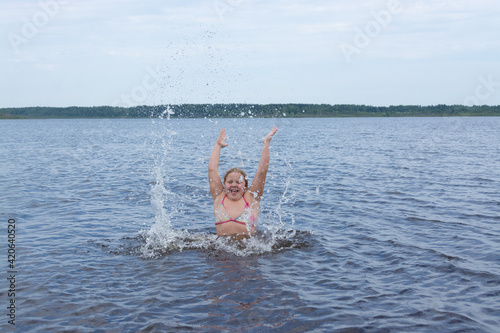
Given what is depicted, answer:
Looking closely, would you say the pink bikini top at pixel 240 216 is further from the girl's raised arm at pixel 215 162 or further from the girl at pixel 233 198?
the girl's raised arm at pixel 215 162

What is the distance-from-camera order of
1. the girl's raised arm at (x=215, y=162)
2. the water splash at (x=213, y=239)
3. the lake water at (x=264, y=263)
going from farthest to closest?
1. the water splash at (x=213, y=239)
2. the girl's raised arm at (x=215, y=162)
3. the lake water at (x=264, y=263)

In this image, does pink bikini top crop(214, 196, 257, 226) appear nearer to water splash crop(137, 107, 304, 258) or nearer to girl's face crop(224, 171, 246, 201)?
girl's face crop(224, 171, 246, 201)

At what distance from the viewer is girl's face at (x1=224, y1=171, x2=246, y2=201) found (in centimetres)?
980

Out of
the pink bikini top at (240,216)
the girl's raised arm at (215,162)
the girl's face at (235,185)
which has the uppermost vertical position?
the girl's raised arm at (215,162)

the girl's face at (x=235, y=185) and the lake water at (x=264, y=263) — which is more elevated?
the girl's face at (x=235, y=185)

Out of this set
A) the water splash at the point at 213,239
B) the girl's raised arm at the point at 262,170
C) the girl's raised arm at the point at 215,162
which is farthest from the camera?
the water splash at the point at 213,239

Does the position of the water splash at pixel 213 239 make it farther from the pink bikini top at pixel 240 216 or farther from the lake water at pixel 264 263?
the pink bikini top at pixel 240 216

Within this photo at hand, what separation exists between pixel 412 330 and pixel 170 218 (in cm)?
863

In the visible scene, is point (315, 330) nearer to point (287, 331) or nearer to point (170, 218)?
point (287, 331)

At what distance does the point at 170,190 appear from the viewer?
18.5 m

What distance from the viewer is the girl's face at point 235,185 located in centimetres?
980

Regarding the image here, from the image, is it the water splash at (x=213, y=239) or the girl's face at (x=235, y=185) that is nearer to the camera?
the girl's face at (x=235, y=185)

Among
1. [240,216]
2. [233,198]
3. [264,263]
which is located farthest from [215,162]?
[264,263]

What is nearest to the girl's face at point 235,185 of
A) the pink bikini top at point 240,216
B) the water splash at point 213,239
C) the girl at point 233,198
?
the girl at point 233,198
